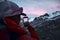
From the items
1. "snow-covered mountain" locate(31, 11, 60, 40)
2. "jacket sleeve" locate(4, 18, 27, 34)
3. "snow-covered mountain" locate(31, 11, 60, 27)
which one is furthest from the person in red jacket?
"snow-covered mountain" locate(31, 11, 60, 27)

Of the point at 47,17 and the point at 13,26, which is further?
the point at 47,17

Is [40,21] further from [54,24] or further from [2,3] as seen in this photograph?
[2,3]

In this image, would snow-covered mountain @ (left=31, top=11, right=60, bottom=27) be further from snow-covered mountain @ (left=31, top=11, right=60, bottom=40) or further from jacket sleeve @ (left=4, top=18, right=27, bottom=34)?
jacket sleeve @ (left=4, top=18, right=27, bottom=34)

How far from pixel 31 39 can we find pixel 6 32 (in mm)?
272

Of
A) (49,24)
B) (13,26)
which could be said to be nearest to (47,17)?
(49,24)

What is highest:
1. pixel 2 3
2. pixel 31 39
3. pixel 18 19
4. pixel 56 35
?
pixel 2 3

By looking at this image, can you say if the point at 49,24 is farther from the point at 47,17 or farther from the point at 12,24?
the point at 12,24

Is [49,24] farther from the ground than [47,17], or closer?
closer

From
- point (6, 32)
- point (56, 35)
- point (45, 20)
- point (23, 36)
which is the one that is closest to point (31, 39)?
point (23, 36)

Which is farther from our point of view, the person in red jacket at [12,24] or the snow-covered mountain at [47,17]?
the snow-covered mountain at [47,17]

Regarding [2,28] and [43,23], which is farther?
[43,23]

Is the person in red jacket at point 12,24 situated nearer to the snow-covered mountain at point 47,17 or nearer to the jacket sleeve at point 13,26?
the jacket sleeve at point 13,26

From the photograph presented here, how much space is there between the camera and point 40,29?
8.34m

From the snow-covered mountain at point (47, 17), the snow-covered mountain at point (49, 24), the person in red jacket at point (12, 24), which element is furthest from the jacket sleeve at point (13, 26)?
the snow-covered mountain at point (47, 17)
